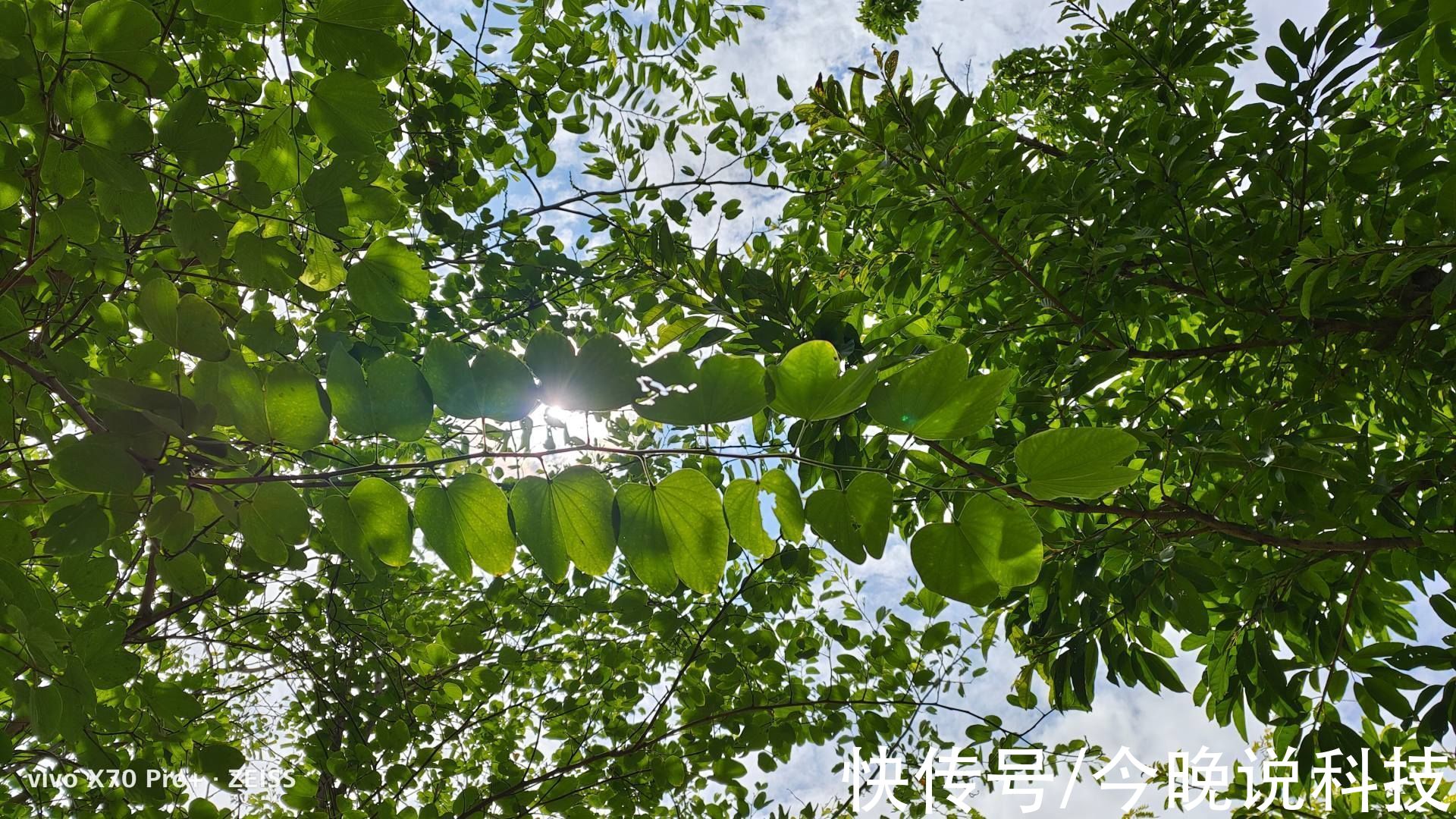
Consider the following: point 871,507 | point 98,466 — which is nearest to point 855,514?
point 871,507

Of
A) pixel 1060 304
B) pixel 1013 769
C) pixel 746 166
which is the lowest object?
pixel 1013 769

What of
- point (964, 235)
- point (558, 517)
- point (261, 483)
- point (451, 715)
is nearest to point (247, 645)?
point (451, 715)

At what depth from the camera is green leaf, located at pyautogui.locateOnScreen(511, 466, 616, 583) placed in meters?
0.67

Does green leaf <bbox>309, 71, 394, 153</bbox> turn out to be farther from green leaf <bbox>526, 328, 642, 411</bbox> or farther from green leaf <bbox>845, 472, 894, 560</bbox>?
green leaf <bbox>845, 472, 894, 560</bbox>

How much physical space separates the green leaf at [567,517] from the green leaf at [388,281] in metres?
0.53

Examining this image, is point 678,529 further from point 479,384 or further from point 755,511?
point 479,384

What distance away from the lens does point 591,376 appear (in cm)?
61

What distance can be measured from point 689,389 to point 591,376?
0.29ft

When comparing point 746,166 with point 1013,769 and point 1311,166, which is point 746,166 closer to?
point 1311,166

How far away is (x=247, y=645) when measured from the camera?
247 centimetres

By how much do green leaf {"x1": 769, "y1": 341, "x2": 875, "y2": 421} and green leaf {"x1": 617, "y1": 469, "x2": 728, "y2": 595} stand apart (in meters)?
0.12

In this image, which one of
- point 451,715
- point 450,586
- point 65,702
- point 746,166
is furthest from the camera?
point 450,586

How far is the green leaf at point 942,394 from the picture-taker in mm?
654

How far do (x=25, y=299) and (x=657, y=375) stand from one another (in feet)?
6.74
